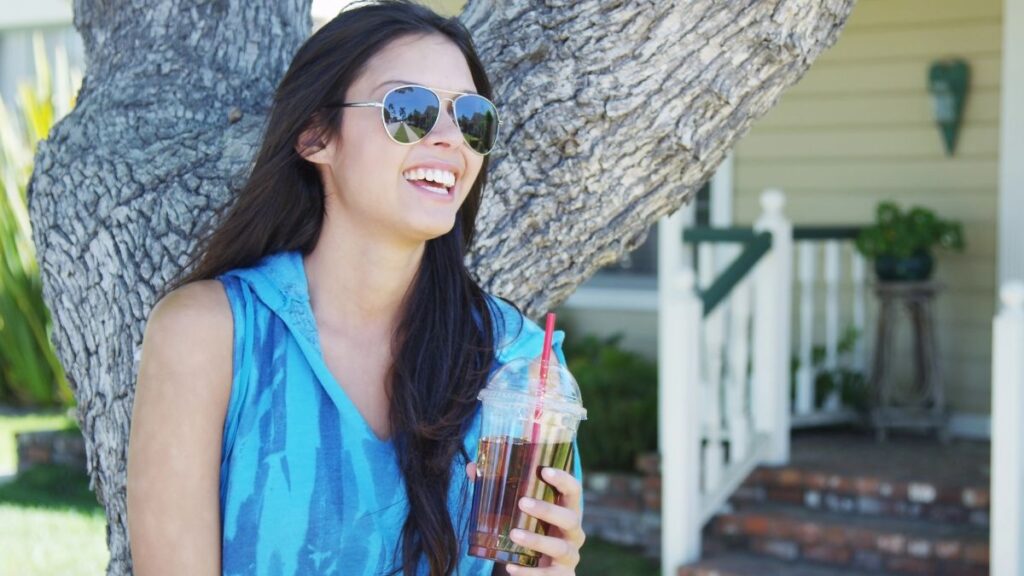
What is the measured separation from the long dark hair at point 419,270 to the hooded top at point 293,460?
5cm

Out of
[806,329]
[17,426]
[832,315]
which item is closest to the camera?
[806,329]

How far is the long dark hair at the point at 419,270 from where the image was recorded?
6.81ft

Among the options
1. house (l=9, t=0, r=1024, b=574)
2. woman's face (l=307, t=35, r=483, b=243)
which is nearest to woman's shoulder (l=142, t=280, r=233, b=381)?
woman's face (l=307, t=35, r=483, b=243)

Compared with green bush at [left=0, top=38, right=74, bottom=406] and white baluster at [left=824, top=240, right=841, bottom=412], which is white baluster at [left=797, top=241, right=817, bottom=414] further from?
green bush at [left=0, top=38, right=74, bottom=406]

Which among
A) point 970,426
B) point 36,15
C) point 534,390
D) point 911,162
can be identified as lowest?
point 970,426

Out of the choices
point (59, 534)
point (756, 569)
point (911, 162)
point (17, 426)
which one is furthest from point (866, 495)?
point (17, 426)

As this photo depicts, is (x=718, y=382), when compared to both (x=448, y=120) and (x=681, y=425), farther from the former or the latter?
(x=448, y=120)

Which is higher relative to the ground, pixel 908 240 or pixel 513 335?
pixel 513 335

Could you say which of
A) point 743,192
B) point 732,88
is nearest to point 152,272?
point 732,88

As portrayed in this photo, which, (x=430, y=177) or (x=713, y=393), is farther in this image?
(x=713, y=393)

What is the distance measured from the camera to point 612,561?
6.59m

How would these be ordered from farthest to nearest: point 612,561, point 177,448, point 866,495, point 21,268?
1. point 21,268
2. point 612,561
3. point 866,495
4. point 177,448

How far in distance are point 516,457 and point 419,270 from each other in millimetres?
461

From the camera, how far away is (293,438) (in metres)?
1.99
